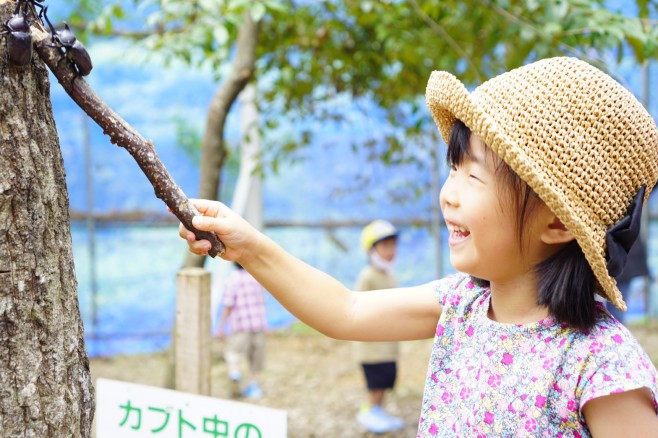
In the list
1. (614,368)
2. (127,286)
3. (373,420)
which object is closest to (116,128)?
(614,368)

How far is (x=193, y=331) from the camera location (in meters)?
1.90

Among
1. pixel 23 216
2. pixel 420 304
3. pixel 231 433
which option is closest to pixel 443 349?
pixel 420 304

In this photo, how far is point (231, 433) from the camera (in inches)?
59.7

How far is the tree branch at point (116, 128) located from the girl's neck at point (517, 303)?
545 mm

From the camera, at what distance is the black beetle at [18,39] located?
95 centimetres

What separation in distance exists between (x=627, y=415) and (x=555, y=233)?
0.32 meters

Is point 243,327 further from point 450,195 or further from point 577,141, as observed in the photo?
point 577,141

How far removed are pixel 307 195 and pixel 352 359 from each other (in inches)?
68.3

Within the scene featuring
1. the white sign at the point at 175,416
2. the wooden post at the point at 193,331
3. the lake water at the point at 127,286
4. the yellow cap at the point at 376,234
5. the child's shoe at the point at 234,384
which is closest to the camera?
the white sign at the point at 175,416

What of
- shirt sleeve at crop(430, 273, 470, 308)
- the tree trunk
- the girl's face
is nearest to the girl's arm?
the girl's face

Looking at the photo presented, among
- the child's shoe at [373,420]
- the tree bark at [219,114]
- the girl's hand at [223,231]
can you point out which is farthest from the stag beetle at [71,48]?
the child's shoe at [373,420]

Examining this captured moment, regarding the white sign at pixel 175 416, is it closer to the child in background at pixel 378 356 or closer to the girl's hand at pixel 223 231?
the girl's hand at pixel 223 231

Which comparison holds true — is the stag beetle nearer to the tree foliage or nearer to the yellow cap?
the tree foliage

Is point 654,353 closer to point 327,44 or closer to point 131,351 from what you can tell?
point 327,44
